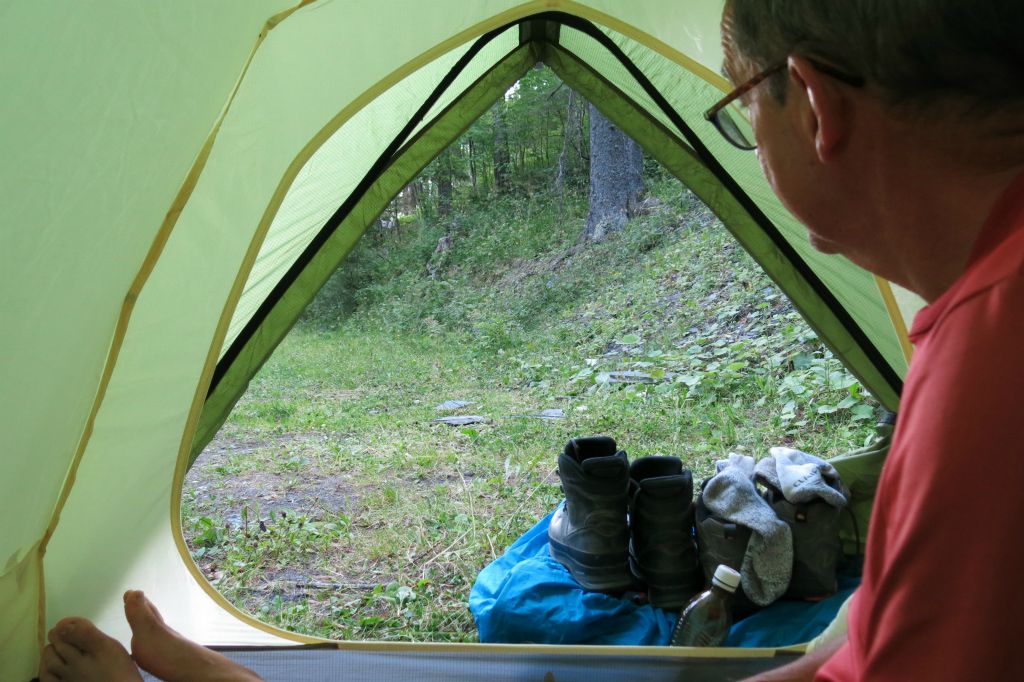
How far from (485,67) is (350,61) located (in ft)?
2.38

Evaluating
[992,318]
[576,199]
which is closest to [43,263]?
[992,318]

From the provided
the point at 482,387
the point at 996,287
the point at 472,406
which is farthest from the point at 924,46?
the point at 482,387

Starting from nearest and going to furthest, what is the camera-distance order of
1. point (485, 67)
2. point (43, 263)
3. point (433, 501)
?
point (43, 263) < point (485, 67) < point (433, 501)

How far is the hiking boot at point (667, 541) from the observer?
184 centimetres

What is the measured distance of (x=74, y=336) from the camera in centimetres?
127

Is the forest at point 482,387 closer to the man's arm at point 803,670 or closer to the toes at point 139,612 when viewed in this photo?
the toes at point 139,612

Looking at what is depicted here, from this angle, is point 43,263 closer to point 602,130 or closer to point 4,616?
point 4,616

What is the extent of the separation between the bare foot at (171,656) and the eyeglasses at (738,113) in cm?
114

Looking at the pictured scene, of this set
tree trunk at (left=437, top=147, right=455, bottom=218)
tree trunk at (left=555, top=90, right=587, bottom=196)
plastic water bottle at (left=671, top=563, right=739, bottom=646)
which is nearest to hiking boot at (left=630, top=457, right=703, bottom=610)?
plastic water bottle at (left=671, top=563, right=739, bottom=646)

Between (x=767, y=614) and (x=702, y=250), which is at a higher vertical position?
(x=702, y=250)

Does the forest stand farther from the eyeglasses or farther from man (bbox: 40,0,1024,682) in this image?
man (bbox: 40,0,1024,682)

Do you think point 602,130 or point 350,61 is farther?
point 602,130

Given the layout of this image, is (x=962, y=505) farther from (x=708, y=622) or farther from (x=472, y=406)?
(x=472, y=406)

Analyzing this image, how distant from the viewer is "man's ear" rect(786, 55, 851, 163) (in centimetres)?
71
